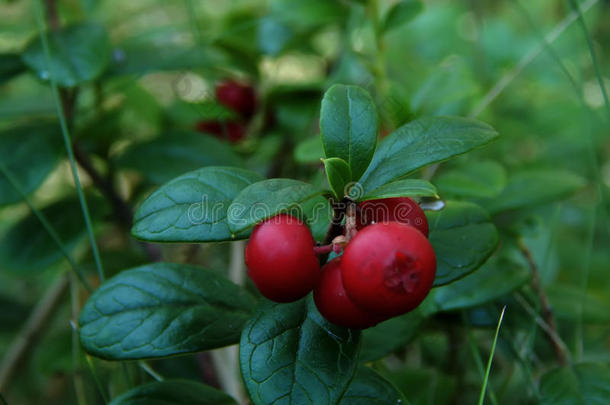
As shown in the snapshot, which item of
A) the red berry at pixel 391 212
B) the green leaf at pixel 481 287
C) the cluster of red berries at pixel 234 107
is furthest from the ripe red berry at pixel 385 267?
the cluster of red berries at pixel 234 107

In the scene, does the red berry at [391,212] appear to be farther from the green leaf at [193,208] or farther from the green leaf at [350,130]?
the green leaf at [193,208]

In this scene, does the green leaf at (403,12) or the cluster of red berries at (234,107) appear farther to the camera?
the cluster of red berries at (234,107)

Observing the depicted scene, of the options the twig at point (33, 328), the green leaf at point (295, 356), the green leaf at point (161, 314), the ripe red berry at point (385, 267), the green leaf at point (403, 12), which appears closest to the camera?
the ripe red berry at point (385, 267)

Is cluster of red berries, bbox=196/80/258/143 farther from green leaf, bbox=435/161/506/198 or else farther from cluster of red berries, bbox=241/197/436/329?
cluster of red berries, bbox=241/197/436/329

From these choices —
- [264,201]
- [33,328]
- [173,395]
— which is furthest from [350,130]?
[33,328]

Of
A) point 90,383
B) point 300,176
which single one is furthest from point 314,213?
point 90,383

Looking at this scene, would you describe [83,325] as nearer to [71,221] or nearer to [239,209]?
[239,209]

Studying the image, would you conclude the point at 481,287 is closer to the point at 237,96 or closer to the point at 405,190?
the point at 405,190
